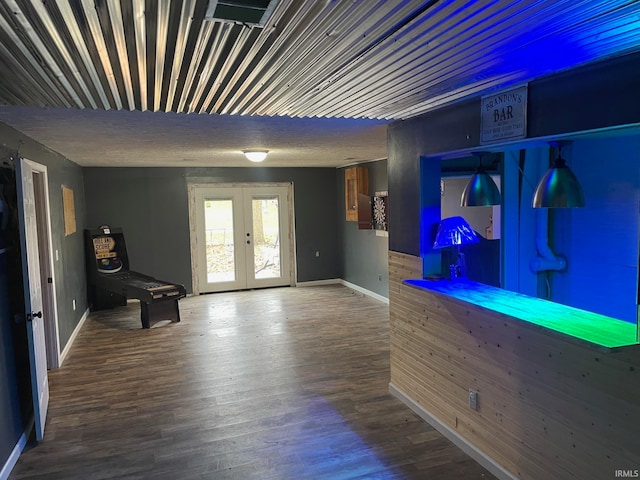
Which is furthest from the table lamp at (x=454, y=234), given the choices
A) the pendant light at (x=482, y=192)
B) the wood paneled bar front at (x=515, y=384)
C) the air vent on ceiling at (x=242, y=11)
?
the air vent on ceiling at (x=242, y=11)

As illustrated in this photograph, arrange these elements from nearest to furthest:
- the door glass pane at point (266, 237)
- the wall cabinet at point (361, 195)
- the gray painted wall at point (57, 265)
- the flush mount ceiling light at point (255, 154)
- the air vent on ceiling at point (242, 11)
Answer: the air vent on ceiling at point (242, 11)
the gray painted wall at point (57, 265)
the flush mount ceiling light at point (255, 154)
the wall cabinet at point (361, 195)
the door glass pane at point (266, 237)

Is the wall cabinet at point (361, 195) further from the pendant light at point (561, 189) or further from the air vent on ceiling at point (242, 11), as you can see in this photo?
the air vent on ceiling at point (242, 11)

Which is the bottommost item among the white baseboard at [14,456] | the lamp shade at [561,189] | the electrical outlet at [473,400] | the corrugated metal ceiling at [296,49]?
the white baseboard at [14,456]

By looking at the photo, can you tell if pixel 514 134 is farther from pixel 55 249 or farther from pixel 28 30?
pixel 55 249

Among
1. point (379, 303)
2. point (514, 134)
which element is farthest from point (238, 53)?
point (379, 303)

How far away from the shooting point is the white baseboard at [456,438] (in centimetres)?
262

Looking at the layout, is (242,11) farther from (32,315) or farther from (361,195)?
(361,195)

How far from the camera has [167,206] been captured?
304 inches

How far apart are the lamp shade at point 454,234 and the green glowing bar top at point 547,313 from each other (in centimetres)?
31

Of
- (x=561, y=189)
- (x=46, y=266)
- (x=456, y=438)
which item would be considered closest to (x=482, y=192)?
(x=561, y=189)

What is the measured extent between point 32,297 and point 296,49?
2.72 m

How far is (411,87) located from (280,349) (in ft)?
11.4

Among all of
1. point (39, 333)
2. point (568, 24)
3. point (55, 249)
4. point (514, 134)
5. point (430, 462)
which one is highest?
point (568, 24)

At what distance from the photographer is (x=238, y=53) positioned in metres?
1.84
